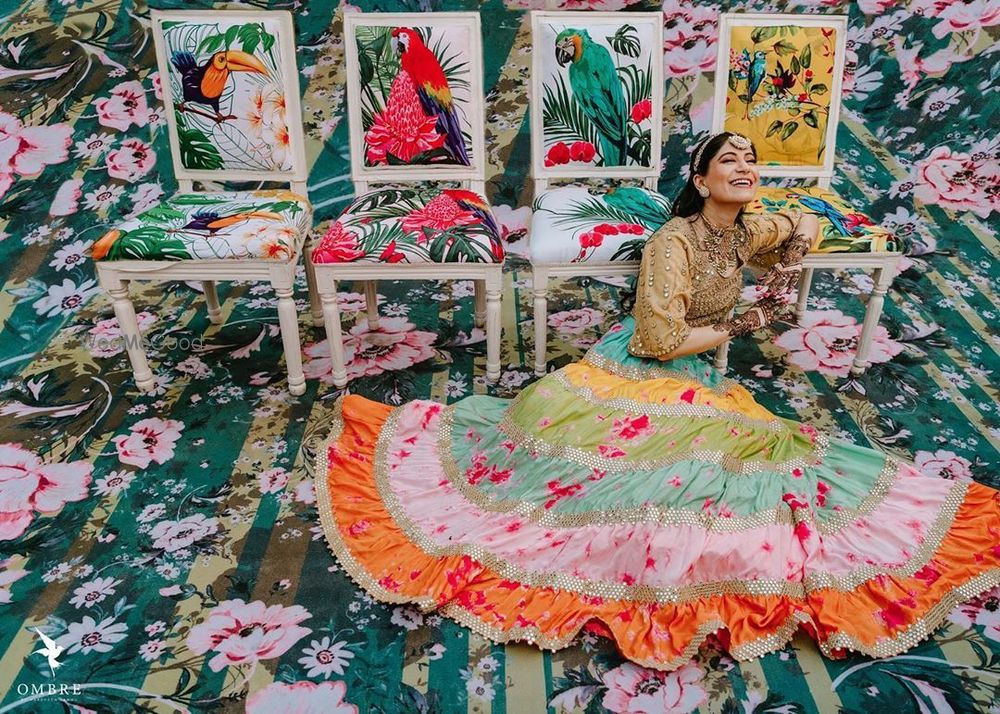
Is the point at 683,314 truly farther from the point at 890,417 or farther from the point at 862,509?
the point at 890,417

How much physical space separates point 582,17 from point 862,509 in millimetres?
1713

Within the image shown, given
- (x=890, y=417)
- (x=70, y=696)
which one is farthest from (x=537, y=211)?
(x=70, y=696)

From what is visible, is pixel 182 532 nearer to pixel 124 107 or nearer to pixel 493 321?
pixel 493 321

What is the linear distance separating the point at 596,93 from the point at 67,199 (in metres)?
2.18

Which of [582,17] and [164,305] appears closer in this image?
[582,17]

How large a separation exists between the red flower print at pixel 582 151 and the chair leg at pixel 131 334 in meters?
1.44

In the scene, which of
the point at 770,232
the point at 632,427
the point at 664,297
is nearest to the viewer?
the point at 632,427

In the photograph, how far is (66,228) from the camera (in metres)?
3.51

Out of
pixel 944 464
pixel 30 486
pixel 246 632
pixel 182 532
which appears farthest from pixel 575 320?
pixel 30 486

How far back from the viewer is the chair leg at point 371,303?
3064mm

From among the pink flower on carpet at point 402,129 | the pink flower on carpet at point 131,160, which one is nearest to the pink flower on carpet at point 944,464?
the pink flower on carpet at point 402,129

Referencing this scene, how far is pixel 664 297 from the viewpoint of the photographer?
2.14 m

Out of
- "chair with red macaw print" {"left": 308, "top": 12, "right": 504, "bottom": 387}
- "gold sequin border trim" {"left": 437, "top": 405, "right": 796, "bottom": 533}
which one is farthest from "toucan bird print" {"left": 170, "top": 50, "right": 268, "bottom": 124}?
"gold sequin border trim" {"left": 437, "top": 405, "right": 796, "bottom": 533}

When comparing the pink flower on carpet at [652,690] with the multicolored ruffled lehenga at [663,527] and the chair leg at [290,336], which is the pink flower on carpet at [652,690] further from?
the chair leg at [290,336]
